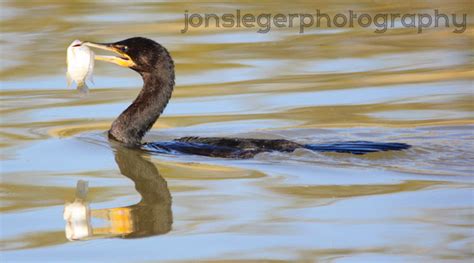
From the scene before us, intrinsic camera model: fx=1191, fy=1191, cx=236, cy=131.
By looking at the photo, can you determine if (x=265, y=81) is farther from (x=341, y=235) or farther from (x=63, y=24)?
(x=341, y=235)

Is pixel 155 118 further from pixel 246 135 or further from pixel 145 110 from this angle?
pixel 246 135

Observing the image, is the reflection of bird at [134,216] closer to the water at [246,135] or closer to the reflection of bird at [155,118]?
the water at [246,135]

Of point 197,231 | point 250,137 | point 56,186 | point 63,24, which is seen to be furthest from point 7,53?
point 197,231

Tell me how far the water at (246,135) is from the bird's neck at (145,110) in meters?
0.18

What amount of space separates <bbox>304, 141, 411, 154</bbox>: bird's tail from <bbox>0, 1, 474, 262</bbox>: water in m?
0.08

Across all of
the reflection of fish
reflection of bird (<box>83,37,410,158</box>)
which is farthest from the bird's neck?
the reflection of fish

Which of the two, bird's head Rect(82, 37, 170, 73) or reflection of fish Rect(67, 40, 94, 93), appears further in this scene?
bird's head Rect(82, 37, 170, 73)

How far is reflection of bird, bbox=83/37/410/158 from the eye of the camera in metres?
9.54

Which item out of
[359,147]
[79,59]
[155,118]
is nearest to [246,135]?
[155,118]

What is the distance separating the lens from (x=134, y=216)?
7.79 meters

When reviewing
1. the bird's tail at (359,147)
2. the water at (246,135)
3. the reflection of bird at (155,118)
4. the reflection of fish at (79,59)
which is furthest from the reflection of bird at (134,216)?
the bird's tail at (359,147)

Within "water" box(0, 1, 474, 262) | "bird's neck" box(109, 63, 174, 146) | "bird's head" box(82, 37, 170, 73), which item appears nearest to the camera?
"water" box(0, 1, 474, 262)

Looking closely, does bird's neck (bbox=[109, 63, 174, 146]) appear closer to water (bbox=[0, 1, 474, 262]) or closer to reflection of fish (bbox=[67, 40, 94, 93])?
water (bbox=[0, 1, 474, 262])

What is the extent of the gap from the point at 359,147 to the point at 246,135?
1.39 meters
